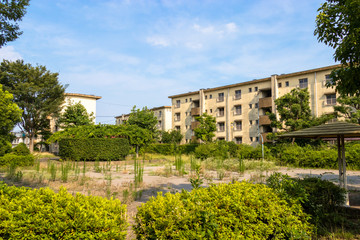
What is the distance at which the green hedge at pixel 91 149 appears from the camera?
812 inches

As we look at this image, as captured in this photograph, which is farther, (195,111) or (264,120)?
(195,111)

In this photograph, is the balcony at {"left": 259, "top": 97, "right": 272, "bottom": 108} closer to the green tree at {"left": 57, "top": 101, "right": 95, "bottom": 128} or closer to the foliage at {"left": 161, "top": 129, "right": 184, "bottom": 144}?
the foliage at {"left": 161, "top": 129, "right": 184, "bottom": 144}

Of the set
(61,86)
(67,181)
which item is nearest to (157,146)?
(61,86)

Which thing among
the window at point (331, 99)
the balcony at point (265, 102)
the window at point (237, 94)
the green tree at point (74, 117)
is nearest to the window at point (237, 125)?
the window at point (237, 94)

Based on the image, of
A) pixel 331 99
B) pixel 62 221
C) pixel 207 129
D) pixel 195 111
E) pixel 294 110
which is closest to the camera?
pixel 62 221

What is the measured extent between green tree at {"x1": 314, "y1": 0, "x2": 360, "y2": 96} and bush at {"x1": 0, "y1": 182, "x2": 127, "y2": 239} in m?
4.95

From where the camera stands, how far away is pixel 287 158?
713 inches

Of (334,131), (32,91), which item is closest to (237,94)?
(32,91)

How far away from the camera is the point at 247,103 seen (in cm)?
3947

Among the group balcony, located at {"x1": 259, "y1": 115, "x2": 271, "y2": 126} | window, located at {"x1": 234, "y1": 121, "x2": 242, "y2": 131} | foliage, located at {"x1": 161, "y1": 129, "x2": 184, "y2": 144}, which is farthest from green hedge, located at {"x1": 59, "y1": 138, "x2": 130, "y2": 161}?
foliage, located at {"x1": 161, "y1": 129, "x2": 184, "y2": 144}

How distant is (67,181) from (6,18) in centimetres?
559

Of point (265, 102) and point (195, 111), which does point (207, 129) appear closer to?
point (265, 102)

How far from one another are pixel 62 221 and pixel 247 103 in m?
38.7

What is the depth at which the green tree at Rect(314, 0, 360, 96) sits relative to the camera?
4762mm
